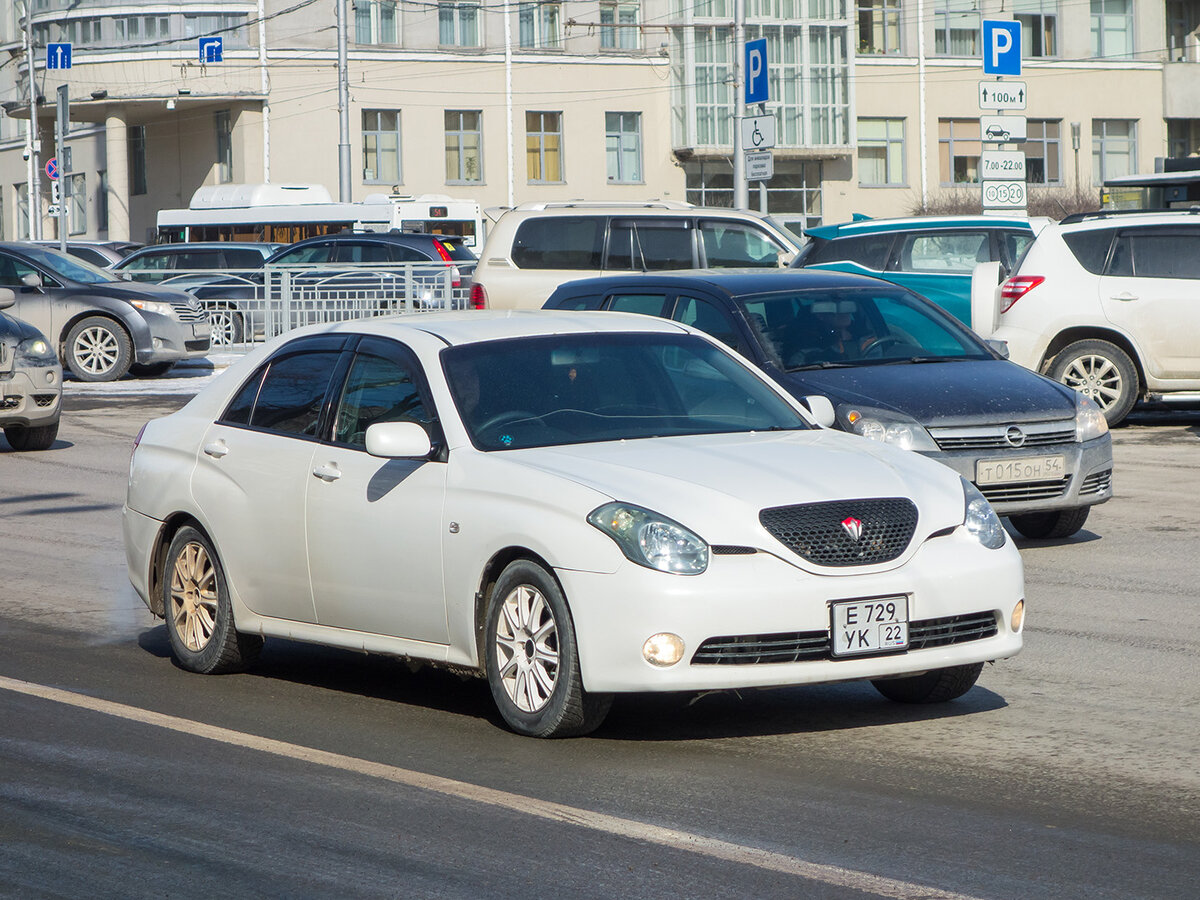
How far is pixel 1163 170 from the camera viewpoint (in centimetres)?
3023

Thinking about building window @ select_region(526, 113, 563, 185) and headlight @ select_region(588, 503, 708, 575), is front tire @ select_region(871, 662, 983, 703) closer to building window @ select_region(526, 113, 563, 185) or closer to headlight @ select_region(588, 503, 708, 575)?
headlight @ select_region(588, 503, 708, 575)

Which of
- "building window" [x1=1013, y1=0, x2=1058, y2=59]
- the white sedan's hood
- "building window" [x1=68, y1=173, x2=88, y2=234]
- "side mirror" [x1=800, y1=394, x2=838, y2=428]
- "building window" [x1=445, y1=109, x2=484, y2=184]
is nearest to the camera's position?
the white sedan's hood

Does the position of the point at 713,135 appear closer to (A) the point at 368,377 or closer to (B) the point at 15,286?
(B) the point at 15,286

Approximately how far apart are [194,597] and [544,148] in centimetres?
5229

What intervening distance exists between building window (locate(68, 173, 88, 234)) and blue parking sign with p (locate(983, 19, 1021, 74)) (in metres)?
46.8

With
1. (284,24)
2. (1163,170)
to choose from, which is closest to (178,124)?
(284,24)

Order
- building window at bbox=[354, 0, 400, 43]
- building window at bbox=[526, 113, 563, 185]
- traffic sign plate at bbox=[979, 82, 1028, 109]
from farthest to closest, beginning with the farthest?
1. building window at bbox=[526, 113, 563, 185]
2. building window at bbox=[354, 0, 400, 43]
3. traffic sign plate at bbox=[979, 82, 1028, 109]

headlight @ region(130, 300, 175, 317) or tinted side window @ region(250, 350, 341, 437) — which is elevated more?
headlight @ region(130, 300, 175, 317)

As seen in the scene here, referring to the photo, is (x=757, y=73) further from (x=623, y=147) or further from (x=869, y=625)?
(x=623, y=147)

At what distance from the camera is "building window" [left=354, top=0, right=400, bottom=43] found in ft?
186

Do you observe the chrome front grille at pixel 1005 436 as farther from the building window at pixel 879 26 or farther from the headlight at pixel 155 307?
the building window at pixel 879 26

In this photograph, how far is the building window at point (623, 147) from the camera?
5962cm

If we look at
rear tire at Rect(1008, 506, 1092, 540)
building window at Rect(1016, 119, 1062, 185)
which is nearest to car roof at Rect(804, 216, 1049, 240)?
rear tire at Rect(1008, 506, 1092, 540)

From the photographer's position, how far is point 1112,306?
16344mm
